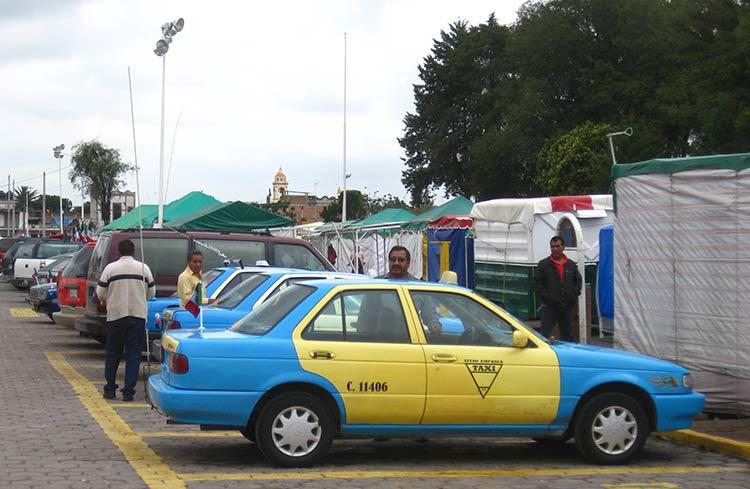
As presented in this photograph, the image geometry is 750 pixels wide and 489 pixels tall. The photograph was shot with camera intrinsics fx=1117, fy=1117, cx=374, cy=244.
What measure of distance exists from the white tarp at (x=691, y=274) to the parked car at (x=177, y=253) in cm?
552

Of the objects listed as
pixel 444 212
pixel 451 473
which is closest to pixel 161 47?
pixel 444 212

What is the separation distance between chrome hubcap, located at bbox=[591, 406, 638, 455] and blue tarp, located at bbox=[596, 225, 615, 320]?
10.3 metres

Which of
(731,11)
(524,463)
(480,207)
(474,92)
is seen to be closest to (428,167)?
(474,92)

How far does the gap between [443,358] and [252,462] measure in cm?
177

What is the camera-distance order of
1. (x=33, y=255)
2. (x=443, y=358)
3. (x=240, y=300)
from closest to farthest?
1. (x=443, y=358)
2. (x=240, y=300)
3. (x=33, y=255)

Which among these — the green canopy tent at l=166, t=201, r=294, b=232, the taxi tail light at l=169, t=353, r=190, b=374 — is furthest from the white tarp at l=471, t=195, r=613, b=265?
the taxi tail light at l=169, t=353, r=190, b=374

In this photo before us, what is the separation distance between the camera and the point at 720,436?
413 inches

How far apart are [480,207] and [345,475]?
52.5ft

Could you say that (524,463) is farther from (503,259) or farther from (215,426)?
(503,259)

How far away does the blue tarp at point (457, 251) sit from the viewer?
2541cm

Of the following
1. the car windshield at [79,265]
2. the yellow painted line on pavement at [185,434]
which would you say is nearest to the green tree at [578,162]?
the car windshield at [79,265]

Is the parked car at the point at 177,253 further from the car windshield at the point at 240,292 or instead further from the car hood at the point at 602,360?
the car hood at the point at 602,360

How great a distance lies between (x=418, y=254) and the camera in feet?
96.5

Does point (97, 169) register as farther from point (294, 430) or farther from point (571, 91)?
point (294, 430)
